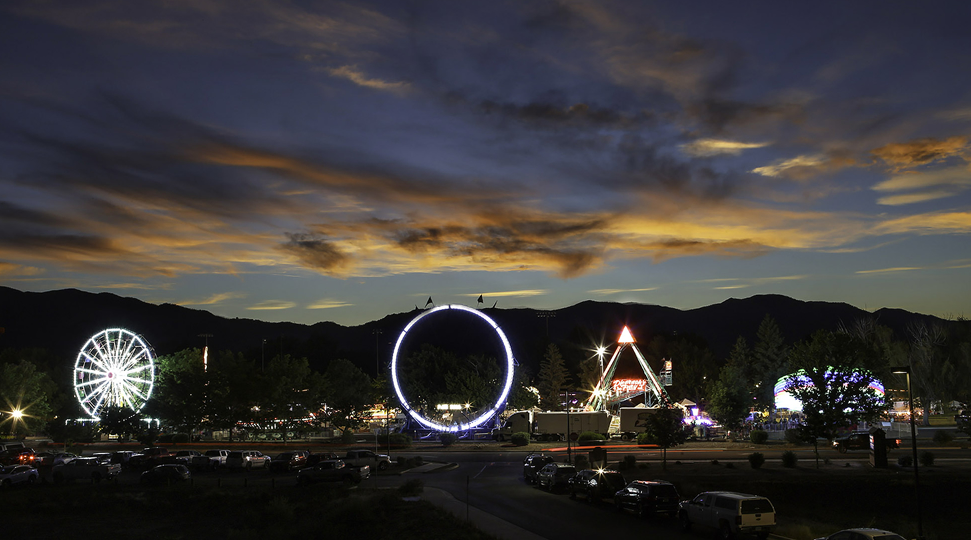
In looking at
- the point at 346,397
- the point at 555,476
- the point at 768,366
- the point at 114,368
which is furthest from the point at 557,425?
the point at 114,368

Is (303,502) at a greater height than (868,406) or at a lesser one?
lesser

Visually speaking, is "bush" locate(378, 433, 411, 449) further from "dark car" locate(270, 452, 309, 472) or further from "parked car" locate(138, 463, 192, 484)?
"parked car" locate(138, 463, 192, 484)

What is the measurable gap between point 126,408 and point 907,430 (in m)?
87.4

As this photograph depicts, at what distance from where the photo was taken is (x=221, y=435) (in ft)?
333

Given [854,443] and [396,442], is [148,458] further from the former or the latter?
[854,443]

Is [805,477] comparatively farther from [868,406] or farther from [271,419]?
[271,419]

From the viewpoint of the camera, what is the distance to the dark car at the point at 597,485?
34000mm

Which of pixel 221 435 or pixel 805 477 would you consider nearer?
pixel 805 477

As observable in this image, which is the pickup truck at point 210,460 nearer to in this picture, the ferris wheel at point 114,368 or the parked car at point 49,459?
the parked car at point 49,459

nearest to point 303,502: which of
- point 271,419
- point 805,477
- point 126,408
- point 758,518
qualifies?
point 758,518

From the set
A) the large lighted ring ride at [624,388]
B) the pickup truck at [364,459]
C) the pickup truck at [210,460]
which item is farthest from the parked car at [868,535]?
the large lighted ring ride at [624,388]

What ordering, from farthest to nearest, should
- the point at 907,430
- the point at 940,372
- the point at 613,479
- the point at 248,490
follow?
the point at 940,372 < the point at 907,430 < the point at 248,490 < the point at 613,479

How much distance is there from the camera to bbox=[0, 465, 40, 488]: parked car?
149ft

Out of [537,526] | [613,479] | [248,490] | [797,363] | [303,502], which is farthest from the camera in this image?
[797,363]
